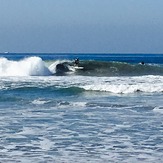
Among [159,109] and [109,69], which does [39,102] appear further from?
[109,69]

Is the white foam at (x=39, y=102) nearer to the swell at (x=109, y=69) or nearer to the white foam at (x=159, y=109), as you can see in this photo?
the white foam at (x=159, y=109)

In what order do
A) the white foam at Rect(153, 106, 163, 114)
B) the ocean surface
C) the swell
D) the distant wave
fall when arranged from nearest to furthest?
the ocean surface → the white foam at Rect(153, 106, 163, 114) → the distant wave → the swell

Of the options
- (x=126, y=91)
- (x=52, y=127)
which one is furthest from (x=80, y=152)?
(x=126, y=91)

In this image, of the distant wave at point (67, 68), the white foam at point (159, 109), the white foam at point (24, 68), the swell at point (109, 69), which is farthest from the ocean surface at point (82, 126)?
the swell at point (109, 69)

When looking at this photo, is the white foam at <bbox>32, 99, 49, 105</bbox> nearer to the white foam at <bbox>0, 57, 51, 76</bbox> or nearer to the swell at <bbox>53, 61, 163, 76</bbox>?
the white foam at <bbox>0, 57, 51, 76</bbox>

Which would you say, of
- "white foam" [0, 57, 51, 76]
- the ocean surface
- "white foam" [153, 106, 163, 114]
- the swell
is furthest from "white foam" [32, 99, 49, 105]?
the swell

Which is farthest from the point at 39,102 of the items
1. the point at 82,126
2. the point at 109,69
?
the point at 109,69

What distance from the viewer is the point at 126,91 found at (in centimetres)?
2175

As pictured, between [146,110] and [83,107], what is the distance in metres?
1.93

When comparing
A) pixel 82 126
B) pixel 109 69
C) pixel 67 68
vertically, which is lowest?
pixel 82 126

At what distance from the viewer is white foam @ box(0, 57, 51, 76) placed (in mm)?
35844

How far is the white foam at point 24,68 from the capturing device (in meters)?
35.8

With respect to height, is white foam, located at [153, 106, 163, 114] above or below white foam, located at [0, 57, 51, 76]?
below

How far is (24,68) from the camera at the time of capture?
36.2 meters
